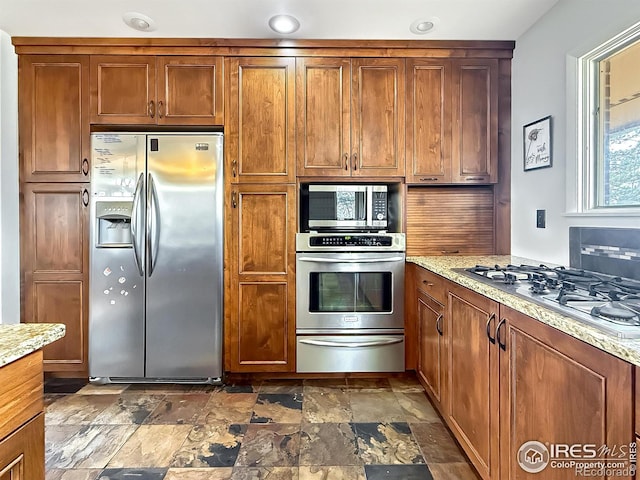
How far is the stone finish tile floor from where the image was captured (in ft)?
5.54

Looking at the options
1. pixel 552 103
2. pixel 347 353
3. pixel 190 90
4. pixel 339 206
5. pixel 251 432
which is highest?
pixel 190 90

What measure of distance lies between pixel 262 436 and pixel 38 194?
2.27 metres

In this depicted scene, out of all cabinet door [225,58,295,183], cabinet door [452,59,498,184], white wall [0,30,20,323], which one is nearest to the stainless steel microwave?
cabinet door [225,58,295,183]

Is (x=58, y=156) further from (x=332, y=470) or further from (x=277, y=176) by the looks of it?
(x=332, y=470)

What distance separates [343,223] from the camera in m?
2.62

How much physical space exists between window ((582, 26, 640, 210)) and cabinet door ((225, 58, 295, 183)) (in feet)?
5.72

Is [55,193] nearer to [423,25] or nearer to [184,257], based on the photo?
[184,257]

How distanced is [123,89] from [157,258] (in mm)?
1221

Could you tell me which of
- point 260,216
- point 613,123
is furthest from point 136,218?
point 613,123

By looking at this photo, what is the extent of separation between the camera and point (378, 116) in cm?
257

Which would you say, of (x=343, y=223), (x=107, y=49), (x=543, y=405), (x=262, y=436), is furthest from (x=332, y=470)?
(x=107, y=49)

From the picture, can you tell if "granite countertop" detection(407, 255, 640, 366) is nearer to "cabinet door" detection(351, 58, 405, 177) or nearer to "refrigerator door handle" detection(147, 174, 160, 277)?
"cabinet door" detection(351, 58, 405, 177)

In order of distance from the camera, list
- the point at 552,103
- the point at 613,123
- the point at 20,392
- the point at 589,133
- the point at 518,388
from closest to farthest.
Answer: the point at 20,392
the point at 518,388
the point at 613,123
the point at 589,133
the point at 552,103

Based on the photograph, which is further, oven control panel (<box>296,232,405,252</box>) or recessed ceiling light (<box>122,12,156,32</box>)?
oven control panel (<box>296,232,405,252</box>)
